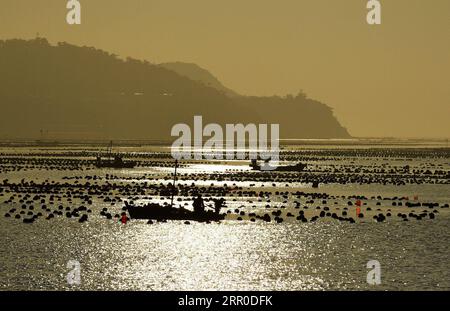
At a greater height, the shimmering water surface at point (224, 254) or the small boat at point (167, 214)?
the small boat at point (167, 214)

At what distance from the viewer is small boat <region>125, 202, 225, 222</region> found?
71.6 metres

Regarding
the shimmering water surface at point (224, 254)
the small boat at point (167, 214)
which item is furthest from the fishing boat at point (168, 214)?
the shimmering water surface at point (224, 254)

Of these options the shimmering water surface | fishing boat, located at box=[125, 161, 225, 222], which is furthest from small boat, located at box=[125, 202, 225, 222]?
the shimmering water surface

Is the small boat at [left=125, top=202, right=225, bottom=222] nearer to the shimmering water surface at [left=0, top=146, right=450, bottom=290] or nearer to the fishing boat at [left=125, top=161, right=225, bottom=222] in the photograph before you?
the fishing boat at [left=125, top=161, right=225, bottom=222]

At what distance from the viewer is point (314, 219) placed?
243 ft

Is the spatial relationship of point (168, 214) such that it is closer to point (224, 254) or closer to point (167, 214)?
point (167, 214)

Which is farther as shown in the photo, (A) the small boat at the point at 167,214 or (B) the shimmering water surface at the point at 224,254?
(A) the small boat at the point at 167,214

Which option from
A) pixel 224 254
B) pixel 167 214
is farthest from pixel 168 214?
pixel 224 254

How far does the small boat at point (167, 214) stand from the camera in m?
71.6

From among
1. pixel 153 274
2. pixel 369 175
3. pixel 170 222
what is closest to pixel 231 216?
pixel 170 222

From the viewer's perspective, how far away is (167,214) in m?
72.1

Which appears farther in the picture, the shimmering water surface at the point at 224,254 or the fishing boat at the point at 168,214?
the fishing boat at the point at 168,214

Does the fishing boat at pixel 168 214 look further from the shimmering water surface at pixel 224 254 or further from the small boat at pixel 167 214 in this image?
the shimmering water surface at pixel 224 254

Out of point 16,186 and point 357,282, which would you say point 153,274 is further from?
point 16,186
